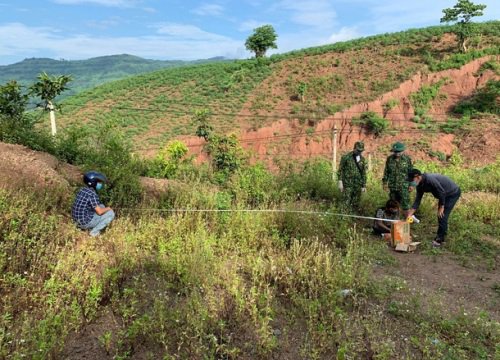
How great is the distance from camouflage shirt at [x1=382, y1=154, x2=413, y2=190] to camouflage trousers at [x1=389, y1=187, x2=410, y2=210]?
8cm

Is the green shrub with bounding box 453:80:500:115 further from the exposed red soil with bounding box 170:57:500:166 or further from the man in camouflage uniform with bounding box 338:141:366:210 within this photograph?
the man in camouflage uniform with bounding box 338:141:366:210

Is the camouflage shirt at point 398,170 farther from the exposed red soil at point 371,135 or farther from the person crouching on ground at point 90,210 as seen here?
the exposed red soil at point 371,135

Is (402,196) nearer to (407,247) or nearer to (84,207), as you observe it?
(407,247)

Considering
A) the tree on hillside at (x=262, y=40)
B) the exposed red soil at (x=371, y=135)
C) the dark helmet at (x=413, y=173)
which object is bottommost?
the exposed red soil at (x=371, y=135)

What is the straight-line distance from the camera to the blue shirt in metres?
4.80

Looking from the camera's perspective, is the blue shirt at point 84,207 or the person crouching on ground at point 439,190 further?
the person crouching on ground at point 439,190

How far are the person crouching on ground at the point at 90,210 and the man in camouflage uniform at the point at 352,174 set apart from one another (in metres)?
4.10

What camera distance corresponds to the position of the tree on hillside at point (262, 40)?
1711 inches

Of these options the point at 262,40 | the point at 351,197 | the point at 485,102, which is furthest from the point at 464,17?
the point at 351,197

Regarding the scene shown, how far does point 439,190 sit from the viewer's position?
597cm

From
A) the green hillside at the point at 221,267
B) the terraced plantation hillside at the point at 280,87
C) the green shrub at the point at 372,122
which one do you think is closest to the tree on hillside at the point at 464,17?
the terraced plantation hillside at the point at 280,87

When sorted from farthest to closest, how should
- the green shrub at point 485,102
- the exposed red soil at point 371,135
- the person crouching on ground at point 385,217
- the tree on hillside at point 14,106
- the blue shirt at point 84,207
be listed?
the green shrub at point 485,102 → the exposed red soil at point 371,135 → the tree on hillside at point 14,106 → the person crouching on ground at point 385,217 → the blue shirt at point 84,207

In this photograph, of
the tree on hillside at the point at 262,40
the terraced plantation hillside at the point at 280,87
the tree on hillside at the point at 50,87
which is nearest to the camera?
the tree on hillside at the point at 50,87

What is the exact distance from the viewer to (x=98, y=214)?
486 cm
